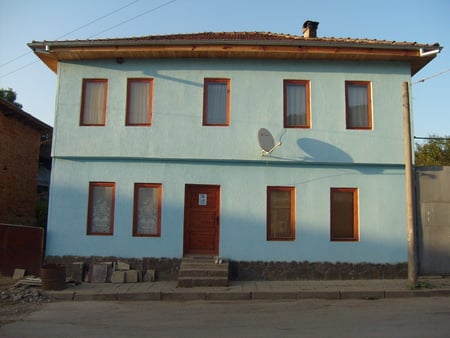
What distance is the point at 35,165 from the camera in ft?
59.0

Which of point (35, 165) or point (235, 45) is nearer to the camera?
point (235, 45)

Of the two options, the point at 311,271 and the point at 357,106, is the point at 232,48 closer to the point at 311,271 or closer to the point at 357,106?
the point at 357,106

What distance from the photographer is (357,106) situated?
1250 centimetres

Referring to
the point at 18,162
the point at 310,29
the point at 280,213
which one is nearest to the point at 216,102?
the point at 280,213

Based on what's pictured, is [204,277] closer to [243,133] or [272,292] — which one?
[272,292]

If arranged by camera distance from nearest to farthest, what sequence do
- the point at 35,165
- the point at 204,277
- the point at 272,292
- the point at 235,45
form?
the point at 272,292, the point at 204,277, the point at 235,45, the point at 35,165

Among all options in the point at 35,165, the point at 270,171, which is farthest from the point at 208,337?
the point at 35,165

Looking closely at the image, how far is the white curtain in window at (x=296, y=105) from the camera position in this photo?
1234 centimetres

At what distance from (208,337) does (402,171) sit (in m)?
8.15

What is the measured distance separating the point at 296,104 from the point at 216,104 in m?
2.33

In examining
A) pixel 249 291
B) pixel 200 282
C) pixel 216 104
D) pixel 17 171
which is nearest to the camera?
pixel 249 291

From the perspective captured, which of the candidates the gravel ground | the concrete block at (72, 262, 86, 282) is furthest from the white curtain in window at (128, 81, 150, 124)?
the gravel ground

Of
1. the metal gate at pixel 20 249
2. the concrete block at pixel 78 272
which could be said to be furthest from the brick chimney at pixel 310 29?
the metal gate at pixel 20 249

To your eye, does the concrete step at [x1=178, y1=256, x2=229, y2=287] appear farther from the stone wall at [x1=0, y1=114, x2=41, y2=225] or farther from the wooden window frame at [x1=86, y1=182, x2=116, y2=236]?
the stone wall at [x1=0, y1=114, x2=41, y2=225]
